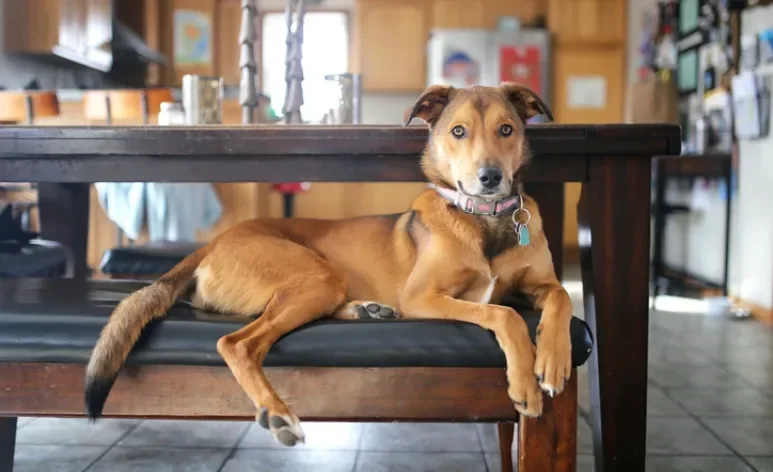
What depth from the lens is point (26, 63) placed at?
5824 millimetres

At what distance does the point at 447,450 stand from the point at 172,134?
1184mm

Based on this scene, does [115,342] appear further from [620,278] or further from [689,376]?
[689,376]

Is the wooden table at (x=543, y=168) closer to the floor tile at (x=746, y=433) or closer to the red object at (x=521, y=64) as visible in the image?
the floor tile at (x=746, y=433)

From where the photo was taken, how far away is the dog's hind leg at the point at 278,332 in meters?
1.14

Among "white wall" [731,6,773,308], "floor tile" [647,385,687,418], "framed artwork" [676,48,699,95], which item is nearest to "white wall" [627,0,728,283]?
"white wall" [731,6,773,308]

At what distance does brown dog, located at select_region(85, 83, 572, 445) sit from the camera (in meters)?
1.17

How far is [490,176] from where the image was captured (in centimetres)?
136

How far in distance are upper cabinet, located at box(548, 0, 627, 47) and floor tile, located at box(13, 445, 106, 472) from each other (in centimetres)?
562

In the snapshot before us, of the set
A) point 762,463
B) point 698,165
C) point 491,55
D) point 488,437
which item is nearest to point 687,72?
point 698,165

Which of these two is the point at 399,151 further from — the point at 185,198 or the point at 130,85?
the point at 130,85

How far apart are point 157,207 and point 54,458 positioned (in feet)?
6.89

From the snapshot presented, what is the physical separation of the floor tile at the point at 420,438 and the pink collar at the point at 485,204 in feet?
2.81

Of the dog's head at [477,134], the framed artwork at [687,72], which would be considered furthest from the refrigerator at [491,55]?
the dog's head at [477,134]

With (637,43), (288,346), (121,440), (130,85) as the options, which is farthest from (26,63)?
(288,346)
